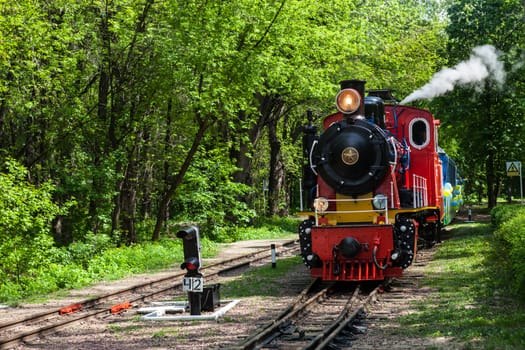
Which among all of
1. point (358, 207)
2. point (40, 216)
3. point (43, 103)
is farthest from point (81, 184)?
point (358, 207)

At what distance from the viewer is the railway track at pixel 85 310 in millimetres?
10289

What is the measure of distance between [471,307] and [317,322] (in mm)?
2478

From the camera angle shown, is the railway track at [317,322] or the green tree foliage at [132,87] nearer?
the railway track at [317,322]

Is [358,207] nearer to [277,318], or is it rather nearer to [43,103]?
[277,318]

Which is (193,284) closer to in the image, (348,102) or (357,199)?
(357,199)

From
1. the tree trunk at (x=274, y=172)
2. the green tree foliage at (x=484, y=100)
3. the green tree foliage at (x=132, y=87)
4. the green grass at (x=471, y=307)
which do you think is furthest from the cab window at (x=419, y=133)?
the tree trunk at (x=274, y=172)

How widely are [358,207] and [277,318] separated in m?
4.29

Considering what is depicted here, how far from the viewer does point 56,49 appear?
21.7m

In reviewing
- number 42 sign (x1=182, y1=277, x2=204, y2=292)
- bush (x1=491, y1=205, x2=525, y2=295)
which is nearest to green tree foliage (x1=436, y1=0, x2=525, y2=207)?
bush (x1=491, y1=205, x2=525, y2=295)

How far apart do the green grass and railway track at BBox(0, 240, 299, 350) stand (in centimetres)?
519

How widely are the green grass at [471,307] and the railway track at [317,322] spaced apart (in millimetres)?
870

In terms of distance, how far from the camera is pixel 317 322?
10.5 metres

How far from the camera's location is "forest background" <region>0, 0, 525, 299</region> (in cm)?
1923

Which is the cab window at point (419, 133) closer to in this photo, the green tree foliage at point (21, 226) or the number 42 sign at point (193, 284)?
the number 42 sign at point (193, 284)
